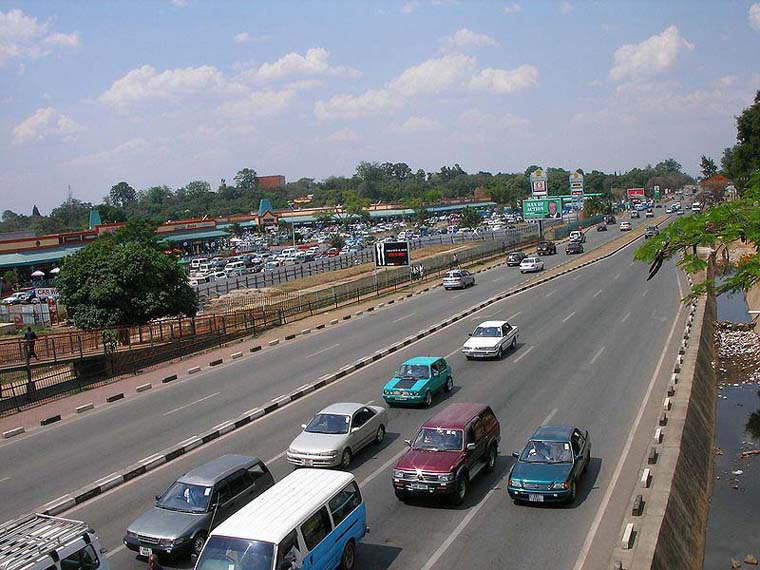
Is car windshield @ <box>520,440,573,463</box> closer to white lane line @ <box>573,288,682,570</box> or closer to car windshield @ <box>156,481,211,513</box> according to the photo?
white lane line @ <box>573,288,682,570</box>

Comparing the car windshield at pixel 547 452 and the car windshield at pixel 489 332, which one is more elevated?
the car windshield at pixel 547 452

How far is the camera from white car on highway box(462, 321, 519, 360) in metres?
29.5

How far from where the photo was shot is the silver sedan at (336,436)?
17.0 metres

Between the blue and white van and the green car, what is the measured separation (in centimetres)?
990

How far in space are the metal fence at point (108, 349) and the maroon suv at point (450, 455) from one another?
63.6 feet

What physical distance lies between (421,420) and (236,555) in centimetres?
1159

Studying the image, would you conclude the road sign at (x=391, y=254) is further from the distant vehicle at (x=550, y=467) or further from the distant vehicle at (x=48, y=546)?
the distant vehicle at (x=48, y=546)

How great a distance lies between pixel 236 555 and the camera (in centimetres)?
1032

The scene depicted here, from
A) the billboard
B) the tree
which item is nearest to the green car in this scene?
the tree

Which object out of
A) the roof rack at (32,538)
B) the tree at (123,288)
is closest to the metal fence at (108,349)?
the tree at (123,288)

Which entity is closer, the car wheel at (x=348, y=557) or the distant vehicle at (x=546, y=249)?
the car wheel at (x=348, y=557)

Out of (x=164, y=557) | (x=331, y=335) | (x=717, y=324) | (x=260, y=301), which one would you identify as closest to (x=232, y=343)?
(x=331, y=335)

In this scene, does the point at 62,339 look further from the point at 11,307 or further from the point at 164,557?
the point at 11,307

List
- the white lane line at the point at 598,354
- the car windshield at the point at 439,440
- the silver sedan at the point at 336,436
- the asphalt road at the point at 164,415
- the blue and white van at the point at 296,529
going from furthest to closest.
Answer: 1. the white lane line at the point at 598,354
2. the asphalt road at the point at 164,415
3. the silver sedan at the point at 336,436
4. the car windshield at the point at 439,440
5. the blue and white van at the point at 296,529
